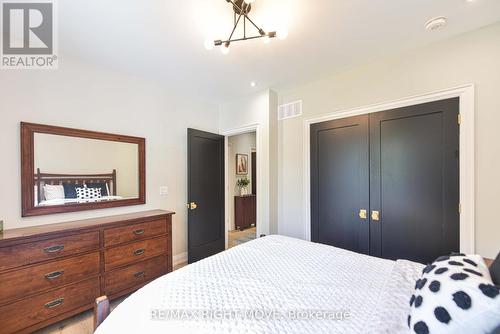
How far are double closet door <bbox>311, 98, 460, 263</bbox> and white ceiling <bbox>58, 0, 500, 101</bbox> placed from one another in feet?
2.25

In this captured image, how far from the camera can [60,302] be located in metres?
1.90

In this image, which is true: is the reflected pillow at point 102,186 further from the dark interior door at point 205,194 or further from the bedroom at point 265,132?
the dark interior door at point 205,194

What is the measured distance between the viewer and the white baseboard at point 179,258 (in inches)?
125

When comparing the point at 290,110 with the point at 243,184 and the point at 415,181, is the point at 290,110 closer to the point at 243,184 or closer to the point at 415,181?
the point at 415,181

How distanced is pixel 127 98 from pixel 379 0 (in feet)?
9.05

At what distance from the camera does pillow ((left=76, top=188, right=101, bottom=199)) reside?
2.38m

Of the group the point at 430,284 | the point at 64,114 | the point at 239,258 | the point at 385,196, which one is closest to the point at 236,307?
the point at 239,258

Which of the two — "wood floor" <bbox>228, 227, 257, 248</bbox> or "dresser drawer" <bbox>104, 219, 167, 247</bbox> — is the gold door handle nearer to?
"dresser drawer" <bbox>104, 219, 167, 247</bbox>

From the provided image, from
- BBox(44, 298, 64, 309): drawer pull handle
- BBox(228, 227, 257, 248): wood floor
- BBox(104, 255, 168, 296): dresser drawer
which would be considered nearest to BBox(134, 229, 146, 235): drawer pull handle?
BBox(104, 255, 168, 296): dresser drawer

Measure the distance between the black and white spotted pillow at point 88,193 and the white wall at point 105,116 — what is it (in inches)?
6.9

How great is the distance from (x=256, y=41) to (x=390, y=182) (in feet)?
6.53

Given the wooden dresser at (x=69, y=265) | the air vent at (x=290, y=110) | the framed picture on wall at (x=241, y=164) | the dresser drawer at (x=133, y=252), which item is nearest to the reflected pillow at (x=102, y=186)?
the wooden dresser at (x=69, y=265)

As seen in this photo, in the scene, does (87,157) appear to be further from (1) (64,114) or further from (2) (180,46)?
(2) (180,46)

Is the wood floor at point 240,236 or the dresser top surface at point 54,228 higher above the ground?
the dresser top surface at point 54,228
